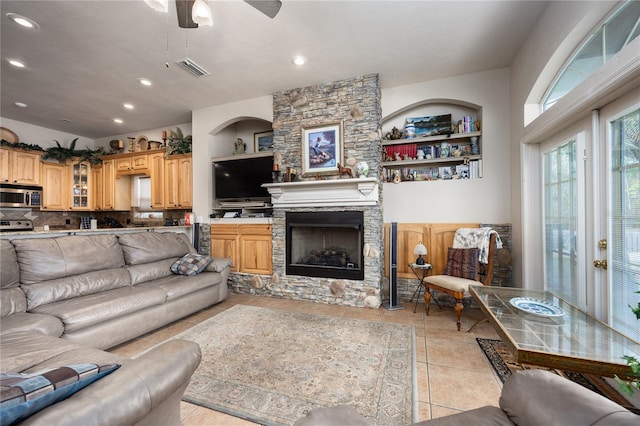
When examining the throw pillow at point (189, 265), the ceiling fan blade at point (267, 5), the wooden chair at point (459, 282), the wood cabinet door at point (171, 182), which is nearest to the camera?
the ceiling fan blade at point (267, 5)

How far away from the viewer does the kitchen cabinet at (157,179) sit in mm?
5082

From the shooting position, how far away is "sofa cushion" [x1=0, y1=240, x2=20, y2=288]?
2135 millimetres

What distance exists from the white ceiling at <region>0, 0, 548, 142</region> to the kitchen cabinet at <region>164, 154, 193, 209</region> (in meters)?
1.13

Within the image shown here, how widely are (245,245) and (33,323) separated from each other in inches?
97.4

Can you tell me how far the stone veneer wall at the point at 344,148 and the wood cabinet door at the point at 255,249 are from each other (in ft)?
0.37

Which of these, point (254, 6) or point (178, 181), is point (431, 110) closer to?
point (254, 6)

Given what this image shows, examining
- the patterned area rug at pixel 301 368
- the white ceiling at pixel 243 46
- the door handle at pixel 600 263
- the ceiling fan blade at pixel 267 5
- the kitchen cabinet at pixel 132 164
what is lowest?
the patterned area rug at pixel 301 368

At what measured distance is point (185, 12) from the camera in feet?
6.13

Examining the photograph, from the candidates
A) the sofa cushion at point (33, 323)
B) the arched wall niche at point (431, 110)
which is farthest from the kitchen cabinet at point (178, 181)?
the arched wall niche at point (431, 110)

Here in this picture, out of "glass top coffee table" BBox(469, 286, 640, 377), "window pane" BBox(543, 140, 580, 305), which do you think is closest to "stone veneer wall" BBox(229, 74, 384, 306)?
"glass top coffee table" BBox(469, 286, 640, 377)

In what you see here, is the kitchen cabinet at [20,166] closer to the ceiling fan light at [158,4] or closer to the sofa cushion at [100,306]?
the sofa cushion at [100,306]

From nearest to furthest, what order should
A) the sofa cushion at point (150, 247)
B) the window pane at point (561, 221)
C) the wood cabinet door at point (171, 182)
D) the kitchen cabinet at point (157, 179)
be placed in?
the window pane at point (561, 221) → the sofa cushion at point (150, 247) → the wood cabinet door at point (171, 182) → the kitchen cabinet at point (157, 179)

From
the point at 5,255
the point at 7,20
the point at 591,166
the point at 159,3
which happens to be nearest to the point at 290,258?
the point at 5,255

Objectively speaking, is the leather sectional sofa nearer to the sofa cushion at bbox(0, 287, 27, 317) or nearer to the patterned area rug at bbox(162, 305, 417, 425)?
the sofa cushion at bbox(0, 287, 27, 317)
